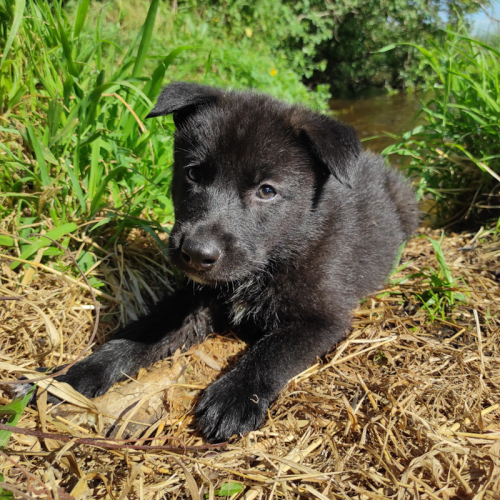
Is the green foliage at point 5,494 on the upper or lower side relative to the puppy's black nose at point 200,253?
lower

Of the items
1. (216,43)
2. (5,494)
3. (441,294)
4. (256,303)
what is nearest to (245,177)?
(256,303)

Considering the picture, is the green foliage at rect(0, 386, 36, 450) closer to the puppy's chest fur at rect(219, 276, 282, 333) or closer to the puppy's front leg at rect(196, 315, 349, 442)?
the puppy's front leg at rect(196, 315, 349, 442)

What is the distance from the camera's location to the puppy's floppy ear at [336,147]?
82.7 inches

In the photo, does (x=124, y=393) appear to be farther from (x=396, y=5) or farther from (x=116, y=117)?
(x=396, y=5)

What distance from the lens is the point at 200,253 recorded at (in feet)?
6.53

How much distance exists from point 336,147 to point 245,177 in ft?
1.53

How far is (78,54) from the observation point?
319 cm

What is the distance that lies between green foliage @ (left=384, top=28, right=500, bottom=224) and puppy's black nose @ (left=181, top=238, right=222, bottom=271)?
2224mm

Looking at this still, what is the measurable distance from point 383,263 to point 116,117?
2.16 metres

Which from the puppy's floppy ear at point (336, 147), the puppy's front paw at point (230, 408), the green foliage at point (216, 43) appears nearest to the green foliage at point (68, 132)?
the puppy's floppy ear at point (336, 147)

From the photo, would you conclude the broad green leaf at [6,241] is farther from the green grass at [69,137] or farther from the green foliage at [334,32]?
the green foliage at [334,32]

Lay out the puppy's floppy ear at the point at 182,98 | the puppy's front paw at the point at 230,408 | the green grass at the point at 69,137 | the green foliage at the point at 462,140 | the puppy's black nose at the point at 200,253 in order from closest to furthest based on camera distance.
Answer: the puppy's front paw at the point at 230,408 < the puppy's black nose at the point at 200,253 < the puppy's floppy ear at the point at 182,98 < the green grass at the point at 69,137 < the green foliage at the point at 462,140

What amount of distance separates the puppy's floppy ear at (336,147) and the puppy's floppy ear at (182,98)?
0.57m

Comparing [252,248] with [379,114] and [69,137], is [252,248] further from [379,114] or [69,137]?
[379,114]
